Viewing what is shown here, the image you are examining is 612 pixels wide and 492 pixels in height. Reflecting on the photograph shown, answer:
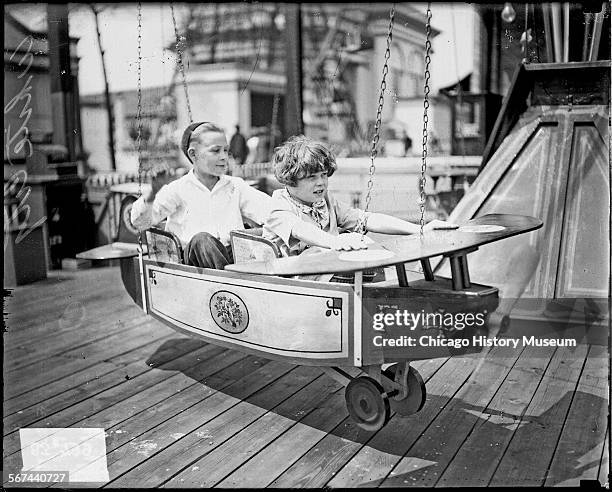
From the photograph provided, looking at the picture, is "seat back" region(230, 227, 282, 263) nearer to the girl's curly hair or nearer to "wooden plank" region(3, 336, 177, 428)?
the girl's curly hair

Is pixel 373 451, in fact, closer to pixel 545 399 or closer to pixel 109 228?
pixel 545 399

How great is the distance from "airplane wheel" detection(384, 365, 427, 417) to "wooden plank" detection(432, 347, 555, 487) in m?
0.14

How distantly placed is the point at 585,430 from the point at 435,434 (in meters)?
0.40

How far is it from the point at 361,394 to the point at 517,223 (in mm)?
614

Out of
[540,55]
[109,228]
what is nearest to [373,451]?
[109,228]

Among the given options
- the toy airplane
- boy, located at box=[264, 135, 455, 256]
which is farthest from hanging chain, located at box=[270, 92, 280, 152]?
the toy airplane

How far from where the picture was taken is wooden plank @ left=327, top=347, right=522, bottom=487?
1.69m

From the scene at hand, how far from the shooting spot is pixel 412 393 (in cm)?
181

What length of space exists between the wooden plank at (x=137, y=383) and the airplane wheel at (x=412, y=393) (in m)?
0.86

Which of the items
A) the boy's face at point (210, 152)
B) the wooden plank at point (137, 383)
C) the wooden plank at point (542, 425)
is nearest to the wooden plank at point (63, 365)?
the wooden plank at point (137, 383)

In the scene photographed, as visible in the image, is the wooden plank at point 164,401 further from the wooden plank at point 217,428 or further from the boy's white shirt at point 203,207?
the boy's white shirt at point 203,207

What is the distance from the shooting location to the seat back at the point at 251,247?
6.18 feet

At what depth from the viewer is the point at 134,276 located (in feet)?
7.61

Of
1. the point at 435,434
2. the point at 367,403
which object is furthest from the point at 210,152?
the point at 435,434
